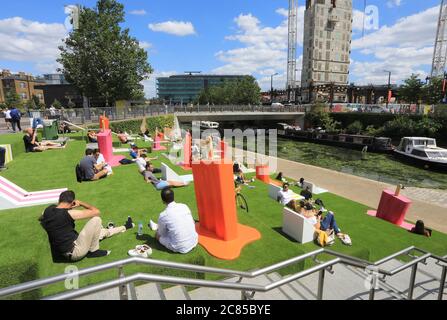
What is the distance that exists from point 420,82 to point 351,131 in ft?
61.2

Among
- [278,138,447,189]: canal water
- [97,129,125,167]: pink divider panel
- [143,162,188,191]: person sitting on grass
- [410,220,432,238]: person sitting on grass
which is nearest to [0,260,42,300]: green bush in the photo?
[143,162,188,191]: person sitting on grass

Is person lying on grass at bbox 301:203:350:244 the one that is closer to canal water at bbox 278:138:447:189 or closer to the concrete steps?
the concrete steps

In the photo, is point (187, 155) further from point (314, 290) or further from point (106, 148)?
point (314, 290)

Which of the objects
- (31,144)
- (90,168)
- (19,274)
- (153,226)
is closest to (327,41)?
(31,144)

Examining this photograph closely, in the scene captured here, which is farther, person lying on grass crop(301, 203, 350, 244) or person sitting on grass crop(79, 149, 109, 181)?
person sitting on grass crop(79, 149, 109, 181)

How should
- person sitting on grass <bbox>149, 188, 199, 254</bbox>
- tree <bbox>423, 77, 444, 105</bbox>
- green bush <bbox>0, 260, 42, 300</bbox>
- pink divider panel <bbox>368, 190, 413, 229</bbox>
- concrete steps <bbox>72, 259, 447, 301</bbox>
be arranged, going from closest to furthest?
green bush <bbox>0, 260, 42, 300</bbox> → concrete steps <bbox>72, 259, 447, 301</bbox> → person sitting on grass <bbox>149, 188, 199, 254</bbox> → pink divider panel <bbox>368, 190, 413, 229</bbox> → tree <bbox>423, 77, 444, 105</bbox>

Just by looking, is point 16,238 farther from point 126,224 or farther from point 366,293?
point 366,293

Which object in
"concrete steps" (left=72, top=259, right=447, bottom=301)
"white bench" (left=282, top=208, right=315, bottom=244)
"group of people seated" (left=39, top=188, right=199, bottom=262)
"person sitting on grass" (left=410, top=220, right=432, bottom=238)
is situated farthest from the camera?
"person sitting on grass" (left=410, top=220, right=432, bottom=238)

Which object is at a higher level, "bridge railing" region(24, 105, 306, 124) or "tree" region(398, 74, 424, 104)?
"tree" region(398, 74, 424, 104)

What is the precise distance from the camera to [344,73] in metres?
116

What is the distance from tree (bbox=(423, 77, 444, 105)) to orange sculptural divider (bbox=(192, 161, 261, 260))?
55.9 metres

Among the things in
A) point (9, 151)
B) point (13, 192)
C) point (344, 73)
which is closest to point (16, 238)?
point (13, 192)

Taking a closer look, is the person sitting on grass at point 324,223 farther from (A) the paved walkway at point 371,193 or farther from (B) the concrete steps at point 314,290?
(A) the paved walkway at point 371,193

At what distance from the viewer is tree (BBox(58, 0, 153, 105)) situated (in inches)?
1043
